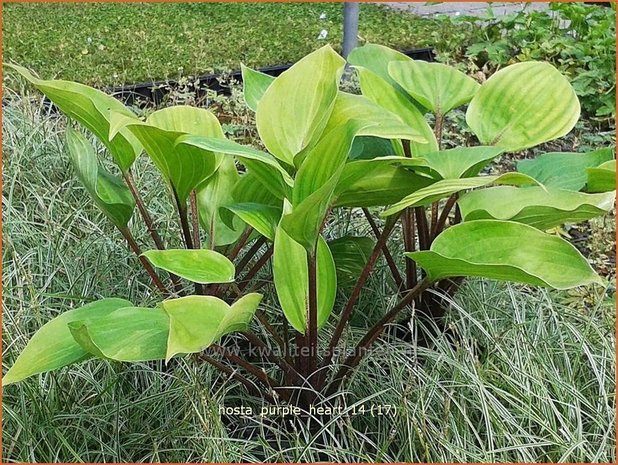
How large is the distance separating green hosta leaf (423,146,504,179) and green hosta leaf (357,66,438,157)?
132 millimetres

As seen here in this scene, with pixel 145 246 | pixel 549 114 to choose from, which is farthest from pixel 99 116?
pixel 549 114

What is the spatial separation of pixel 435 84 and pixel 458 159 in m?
0.26

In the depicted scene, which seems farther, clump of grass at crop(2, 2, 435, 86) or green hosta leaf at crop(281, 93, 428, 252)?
clump of grass at crop(2, 2, 435, 86)

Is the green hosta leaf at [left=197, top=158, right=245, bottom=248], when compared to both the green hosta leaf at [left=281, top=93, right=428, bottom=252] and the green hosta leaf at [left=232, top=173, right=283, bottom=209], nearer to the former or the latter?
the green hosta leaf at [left=232, top=173, right=283, bottom=209]

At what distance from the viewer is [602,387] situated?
4.71 feet

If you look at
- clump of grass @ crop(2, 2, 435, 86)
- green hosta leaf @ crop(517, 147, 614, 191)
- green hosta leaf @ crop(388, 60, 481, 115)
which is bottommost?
clump of grass @ crop(2, 2, 435, 86)

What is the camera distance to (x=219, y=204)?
1.47 metres

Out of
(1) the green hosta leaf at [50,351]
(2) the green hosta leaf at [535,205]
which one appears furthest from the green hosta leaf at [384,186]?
(1) the green hosta leaf at [50,351]

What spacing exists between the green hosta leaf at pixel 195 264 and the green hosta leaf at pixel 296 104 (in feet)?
0.70

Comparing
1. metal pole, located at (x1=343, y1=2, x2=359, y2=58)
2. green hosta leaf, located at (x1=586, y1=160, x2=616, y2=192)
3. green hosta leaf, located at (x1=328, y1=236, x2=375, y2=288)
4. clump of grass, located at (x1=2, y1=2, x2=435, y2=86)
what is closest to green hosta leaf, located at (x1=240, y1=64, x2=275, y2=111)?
green hosta leaf, located at (x1=328, y1=236, x2=375, y2=288)

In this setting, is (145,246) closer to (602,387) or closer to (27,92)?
(602,387)

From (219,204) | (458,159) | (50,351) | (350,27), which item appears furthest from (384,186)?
(350,27)

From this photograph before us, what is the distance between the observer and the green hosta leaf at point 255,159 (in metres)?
1.09

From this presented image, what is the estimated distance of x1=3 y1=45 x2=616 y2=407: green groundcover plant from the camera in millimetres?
1104
